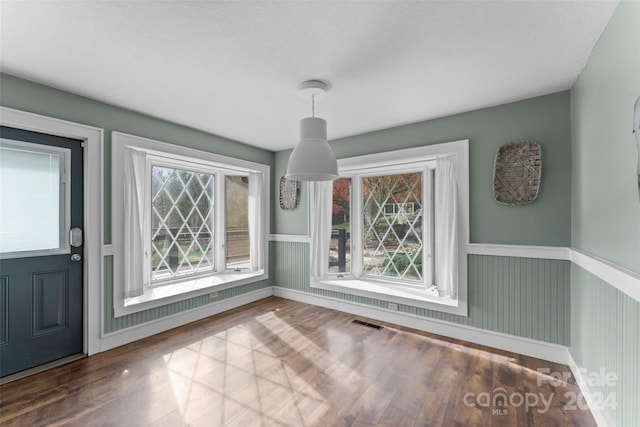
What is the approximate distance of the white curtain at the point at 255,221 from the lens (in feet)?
14.5

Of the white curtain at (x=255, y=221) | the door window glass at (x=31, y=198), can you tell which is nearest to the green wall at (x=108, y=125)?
the door window glass at (x=31, y=198)

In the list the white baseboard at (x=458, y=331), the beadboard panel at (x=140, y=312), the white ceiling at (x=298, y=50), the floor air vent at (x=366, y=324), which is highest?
the white ceiling at (x=298, y=50)

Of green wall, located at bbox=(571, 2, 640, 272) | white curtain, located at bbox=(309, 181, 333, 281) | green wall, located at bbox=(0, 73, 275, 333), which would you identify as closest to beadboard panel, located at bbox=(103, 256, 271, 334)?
green wall, located at bbox=(0, 73, 275, 333)

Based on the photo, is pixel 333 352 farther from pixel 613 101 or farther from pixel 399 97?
pixel 613 101

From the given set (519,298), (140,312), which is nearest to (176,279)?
(140,312)

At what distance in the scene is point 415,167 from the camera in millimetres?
3607

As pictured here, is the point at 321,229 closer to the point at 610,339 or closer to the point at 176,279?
the point at 176,279

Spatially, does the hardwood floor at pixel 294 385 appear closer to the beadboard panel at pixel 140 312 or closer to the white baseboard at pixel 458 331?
the white baseboard at pixel 458 331

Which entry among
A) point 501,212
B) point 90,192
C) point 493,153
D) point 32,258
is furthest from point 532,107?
point 32,258

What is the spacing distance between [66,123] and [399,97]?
293 cm

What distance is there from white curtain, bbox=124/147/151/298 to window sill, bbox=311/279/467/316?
217cm

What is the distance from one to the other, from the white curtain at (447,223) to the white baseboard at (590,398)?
1005 millimetres

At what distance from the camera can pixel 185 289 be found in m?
3.48

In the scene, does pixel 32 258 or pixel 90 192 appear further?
pixel 90 192
